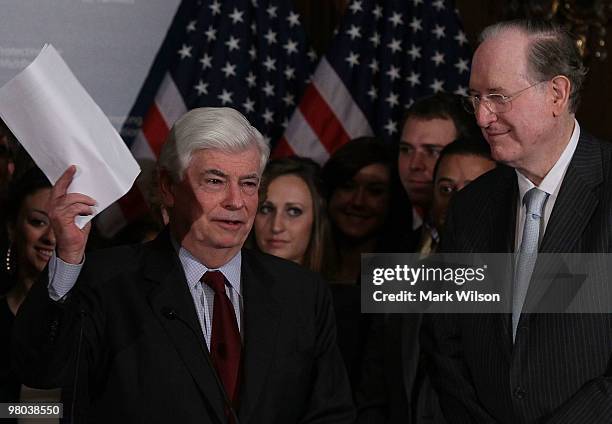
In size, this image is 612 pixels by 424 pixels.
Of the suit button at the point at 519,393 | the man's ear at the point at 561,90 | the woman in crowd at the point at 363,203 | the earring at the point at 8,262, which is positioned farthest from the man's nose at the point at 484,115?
the earring at the point at 8,262

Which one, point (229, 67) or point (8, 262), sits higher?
point (229, 67)

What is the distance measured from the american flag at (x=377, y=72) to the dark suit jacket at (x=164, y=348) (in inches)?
94.0

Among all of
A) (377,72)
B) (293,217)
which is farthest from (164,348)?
(377,72)

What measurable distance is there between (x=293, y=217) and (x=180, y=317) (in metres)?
1.26

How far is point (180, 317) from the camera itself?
7.73ft

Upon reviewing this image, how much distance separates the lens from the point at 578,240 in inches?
96.1

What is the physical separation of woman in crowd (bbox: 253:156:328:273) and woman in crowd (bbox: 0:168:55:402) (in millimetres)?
696

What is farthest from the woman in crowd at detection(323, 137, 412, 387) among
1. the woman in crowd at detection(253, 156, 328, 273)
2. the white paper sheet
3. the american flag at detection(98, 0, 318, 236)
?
the white paper sheet

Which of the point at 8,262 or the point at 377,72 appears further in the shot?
the point at 377,72

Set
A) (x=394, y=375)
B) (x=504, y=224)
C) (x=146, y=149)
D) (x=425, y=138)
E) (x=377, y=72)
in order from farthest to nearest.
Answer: (x=377, y=72) < (x=146, y=149) < (x=425, y=138) < (x=394, y=375) < (x=504, y=224)

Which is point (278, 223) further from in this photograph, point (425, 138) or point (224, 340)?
point (224, 340)

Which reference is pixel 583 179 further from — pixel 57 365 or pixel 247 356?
pixel 57 365

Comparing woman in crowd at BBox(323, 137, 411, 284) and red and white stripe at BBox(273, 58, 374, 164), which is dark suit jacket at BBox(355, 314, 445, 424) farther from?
red and white stripe at BBox(273, 58, 374, 164)

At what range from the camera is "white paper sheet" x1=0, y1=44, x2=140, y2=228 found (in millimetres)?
2109
